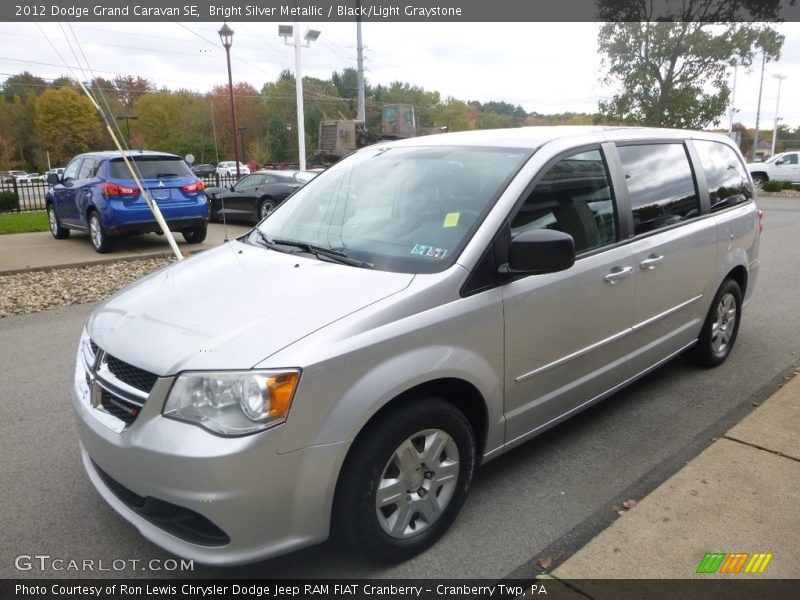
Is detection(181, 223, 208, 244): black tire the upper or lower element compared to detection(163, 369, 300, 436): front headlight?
lower

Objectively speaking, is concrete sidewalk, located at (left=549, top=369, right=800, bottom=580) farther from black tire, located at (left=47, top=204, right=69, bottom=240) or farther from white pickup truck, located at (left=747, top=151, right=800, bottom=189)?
white pickup truck, located at (left=747, top=151, right=800, bottom=189)

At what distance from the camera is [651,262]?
151 inches

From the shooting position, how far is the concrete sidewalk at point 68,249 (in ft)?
31.3

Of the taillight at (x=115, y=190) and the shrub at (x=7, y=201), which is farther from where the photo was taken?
the shrub at (x=7, y=201)

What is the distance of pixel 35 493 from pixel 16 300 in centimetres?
498

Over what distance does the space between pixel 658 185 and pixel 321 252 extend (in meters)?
2.30

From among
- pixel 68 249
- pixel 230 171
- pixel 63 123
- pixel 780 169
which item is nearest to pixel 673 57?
pixel 780 169

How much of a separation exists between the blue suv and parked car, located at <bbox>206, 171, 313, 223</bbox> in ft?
9.72

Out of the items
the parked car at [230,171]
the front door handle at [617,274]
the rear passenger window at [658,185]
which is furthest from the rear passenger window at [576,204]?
the parked car at [230,171]

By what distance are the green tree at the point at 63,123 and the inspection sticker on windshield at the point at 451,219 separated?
6114 cm

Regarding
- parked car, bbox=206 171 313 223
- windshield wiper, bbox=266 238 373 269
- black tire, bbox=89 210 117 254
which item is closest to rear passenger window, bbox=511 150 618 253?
windshield wiper, bbox=266 238 373 269

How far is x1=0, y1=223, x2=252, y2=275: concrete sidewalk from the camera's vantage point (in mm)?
9555

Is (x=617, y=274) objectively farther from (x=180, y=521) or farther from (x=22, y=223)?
(x=22, y=223)

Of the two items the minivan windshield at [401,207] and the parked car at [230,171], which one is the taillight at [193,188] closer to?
the parked car at [230,171]
